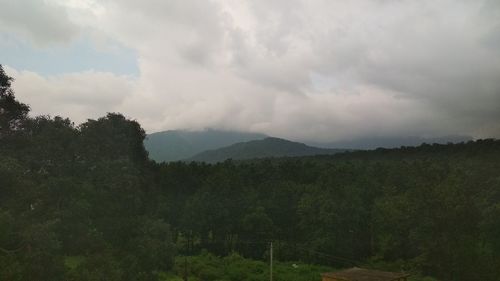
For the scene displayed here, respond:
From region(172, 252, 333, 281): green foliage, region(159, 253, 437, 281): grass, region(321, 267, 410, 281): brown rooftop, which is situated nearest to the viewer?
region(321, 267, 410, 281): brown rooftop

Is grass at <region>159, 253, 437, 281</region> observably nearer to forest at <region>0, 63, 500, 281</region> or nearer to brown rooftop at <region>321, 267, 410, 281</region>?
forest at <region>0, 63, 500, 281</region>

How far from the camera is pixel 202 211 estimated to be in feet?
199

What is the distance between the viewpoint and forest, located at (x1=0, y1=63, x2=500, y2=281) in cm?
2039

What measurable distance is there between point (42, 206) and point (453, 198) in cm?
4068

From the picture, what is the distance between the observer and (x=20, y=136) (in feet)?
89.5

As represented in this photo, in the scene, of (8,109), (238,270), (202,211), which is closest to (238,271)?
(238,270)

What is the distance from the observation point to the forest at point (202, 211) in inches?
803

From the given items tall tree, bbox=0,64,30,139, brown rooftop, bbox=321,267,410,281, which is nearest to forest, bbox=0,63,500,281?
tall tree, bbox=0,64,30,139

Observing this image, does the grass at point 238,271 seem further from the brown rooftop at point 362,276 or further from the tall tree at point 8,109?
the tall tree at point 8,109

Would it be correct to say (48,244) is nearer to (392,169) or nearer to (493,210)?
(493,210)

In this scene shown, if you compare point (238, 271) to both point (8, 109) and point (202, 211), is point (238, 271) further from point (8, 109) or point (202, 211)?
point (8, 109)

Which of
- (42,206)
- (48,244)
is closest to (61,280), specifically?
(48,244)

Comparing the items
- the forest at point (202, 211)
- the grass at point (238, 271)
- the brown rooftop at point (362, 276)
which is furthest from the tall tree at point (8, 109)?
the brown rooftop at point (362, 276)

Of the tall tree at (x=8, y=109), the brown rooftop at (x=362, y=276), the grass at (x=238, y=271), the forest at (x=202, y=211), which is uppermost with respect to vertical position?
the tall tree at (x=8, y=109)
